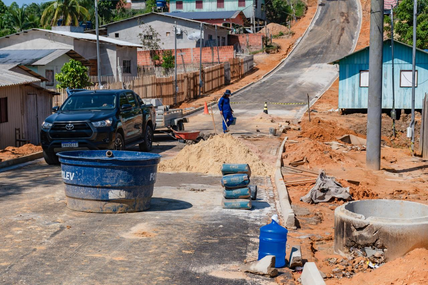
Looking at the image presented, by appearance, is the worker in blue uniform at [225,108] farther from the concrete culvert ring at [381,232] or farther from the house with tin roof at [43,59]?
the house with tin roof at [43,59]

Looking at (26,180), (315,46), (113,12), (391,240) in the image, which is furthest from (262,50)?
(391,240)

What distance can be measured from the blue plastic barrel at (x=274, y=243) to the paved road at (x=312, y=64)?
28457 millimetres

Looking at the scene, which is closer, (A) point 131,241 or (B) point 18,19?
(A) point 131,241

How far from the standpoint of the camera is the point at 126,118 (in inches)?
710

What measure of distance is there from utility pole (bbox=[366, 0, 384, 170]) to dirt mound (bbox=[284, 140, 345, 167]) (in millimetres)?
1323

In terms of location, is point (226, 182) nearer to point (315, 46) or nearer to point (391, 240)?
point (391, 240)

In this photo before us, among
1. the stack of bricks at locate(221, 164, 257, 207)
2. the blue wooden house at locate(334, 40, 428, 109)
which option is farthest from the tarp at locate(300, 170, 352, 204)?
the blue wooden house at locate(334, 40, 428, 109)

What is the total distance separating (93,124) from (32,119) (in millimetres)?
7981

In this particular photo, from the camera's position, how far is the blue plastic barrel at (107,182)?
402 inches

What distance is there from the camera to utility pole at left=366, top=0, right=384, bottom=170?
16.7 meters

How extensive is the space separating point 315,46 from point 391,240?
62.0m

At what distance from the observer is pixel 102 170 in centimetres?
1021

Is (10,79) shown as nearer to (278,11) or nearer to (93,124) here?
(93,124)

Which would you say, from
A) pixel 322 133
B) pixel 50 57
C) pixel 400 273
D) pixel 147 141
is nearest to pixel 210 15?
pixel 50 57
